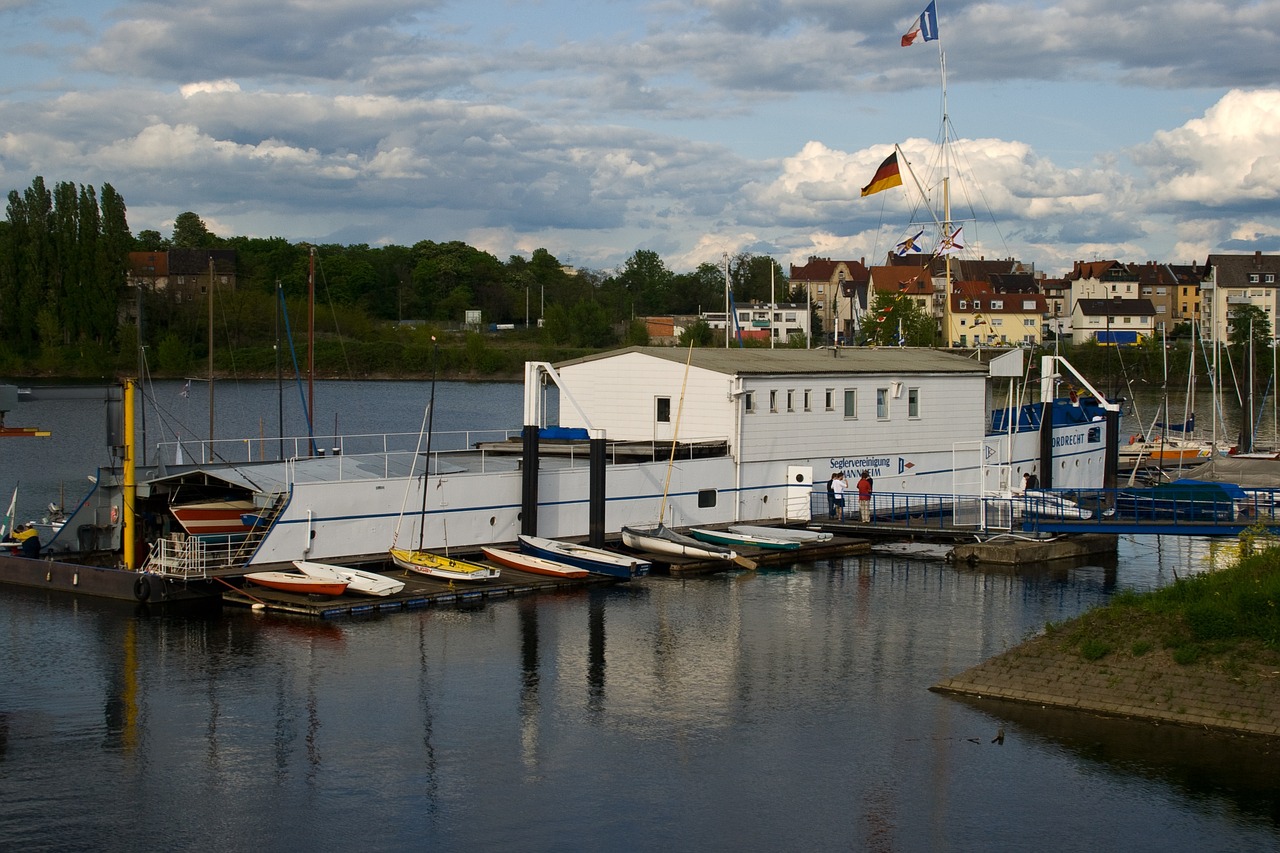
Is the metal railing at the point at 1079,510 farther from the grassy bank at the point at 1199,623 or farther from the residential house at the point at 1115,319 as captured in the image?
the residential house at the point at 1115,319

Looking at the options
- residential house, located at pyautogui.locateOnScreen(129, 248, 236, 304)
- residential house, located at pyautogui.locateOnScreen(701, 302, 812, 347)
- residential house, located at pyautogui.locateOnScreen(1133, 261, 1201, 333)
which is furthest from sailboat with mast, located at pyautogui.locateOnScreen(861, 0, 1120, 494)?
residential house, located at pyautogui.locateOnScreen(1133, 261, 1201, 333)

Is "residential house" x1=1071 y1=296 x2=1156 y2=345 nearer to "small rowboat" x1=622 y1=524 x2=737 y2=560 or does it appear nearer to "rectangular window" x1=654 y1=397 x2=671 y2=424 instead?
"rectangular window" x1=654 y1=397 x2=671 y2=424

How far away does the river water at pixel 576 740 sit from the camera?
1816cm

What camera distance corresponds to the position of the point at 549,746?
21516 millimetres

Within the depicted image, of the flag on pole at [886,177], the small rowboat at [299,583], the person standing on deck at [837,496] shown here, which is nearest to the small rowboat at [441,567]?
the small rowboat at [299,583]

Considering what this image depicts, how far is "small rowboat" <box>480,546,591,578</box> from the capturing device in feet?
112

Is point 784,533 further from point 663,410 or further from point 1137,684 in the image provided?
point 1137,684

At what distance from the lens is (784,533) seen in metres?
39.4

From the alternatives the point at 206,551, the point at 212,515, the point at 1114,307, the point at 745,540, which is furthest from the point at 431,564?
the point at 1114,307

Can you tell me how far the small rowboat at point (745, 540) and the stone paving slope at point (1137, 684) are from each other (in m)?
13.7

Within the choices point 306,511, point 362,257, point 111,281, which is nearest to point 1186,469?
point 306,511

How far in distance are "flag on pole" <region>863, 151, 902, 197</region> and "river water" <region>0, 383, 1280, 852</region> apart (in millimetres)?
18449

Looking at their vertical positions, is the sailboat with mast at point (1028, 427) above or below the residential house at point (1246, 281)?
below

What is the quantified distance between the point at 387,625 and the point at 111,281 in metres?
98.5
